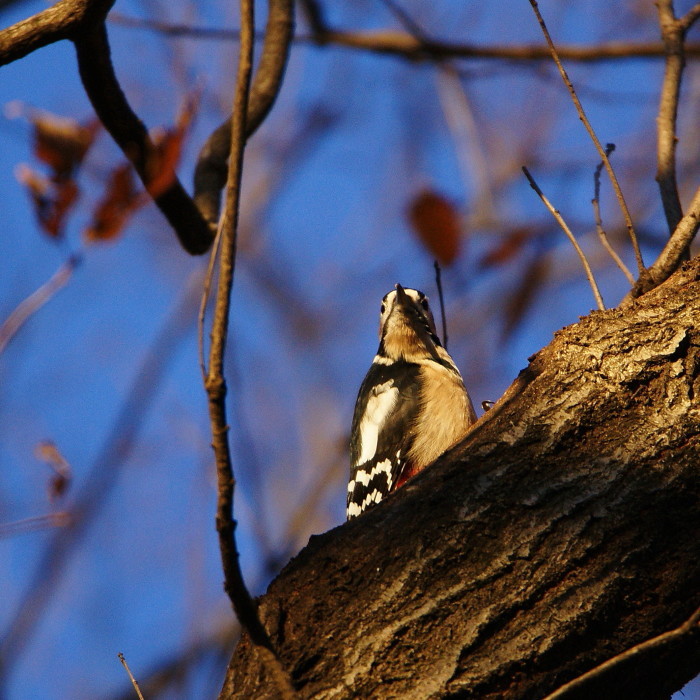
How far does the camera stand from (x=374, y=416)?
13.7 ft

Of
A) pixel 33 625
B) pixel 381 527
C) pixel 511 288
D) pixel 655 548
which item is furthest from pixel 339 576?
pixel 511 288

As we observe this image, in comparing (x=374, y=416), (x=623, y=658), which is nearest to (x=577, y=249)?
(x=623, y=658)

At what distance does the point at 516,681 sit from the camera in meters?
2.04

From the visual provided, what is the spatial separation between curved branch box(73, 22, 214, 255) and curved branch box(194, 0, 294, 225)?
→ 11 centimetres

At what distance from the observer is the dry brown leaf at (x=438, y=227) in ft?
16.2

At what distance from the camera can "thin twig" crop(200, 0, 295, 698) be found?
5.70 ft

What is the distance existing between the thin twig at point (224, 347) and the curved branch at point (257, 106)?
174 cm

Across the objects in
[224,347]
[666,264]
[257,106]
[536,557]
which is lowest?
[536,557]

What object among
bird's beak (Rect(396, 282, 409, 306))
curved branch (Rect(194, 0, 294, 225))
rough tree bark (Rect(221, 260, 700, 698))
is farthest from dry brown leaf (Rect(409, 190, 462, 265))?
rough tree bark (Rect(221, 260, 700, 698))

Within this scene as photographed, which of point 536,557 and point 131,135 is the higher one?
point 131,135

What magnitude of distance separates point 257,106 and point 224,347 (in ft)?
7.43

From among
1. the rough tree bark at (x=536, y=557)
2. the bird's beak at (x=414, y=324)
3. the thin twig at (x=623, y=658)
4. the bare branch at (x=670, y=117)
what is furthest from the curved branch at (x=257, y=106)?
the thin twig at (x=623, y=658)

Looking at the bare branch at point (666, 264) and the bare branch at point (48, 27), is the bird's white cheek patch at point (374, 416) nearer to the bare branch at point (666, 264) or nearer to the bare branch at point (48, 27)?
the bare branch at point (666, 264)

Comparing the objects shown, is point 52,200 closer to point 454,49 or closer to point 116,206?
point 116,206
